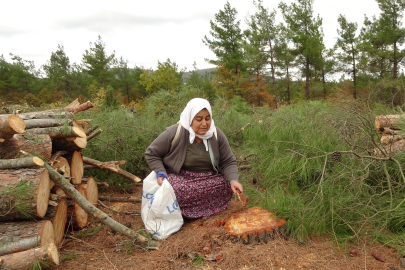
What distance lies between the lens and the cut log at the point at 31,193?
2.48 meters

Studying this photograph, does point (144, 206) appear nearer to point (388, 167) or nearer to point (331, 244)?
point (331, 244)

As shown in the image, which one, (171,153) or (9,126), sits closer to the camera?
(9,126)

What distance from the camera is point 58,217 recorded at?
2.91 metres

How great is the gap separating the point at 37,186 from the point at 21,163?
1.06ft

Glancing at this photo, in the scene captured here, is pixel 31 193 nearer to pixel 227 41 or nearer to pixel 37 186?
pixel 37 186

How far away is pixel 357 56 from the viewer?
18.1 metres

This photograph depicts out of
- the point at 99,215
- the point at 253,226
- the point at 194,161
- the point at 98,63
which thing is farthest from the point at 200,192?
the point at 98,63

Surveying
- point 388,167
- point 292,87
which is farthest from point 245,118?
point 292,87

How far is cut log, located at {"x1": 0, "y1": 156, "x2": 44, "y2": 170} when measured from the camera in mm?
2680

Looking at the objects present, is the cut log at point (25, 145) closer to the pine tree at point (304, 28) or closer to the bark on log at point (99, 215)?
the bark on log at point (99, 215)

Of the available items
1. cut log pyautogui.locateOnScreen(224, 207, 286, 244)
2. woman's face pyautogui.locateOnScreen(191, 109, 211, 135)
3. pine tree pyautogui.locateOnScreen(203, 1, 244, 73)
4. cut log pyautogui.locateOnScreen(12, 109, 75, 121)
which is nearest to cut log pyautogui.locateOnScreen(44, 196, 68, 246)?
cut log pyautogui.locateOnScreen(12, 109, 75, 121)

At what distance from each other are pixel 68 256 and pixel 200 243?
119 centimetres

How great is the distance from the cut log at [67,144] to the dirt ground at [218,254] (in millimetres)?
1183

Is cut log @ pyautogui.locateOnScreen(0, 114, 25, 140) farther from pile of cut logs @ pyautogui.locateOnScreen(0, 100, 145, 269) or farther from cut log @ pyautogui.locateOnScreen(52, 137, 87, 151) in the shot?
cut log @ pyautogui.locateOnScreen(52, 137, 87, 151)
